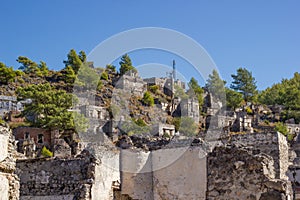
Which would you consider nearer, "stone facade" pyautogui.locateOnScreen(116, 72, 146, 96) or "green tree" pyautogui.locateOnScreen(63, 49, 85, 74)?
"stone facade" pyautogui.locateOnScreen(116, 72, 146, 96)

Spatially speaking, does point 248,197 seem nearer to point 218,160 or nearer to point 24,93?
point 218,160

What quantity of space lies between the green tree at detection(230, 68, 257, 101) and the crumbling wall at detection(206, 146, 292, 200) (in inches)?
3538

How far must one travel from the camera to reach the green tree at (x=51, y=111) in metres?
58.7

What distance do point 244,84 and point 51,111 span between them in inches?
2124

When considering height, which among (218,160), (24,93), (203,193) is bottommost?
(203,193)

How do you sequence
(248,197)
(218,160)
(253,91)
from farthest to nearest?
1. (253,91)
2. (218,160)
3. (248,197)

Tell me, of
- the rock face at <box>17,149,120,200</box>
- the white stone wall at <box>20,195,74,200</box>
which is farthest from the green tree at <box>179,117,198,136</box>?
the white stone wall at <box>20,195,74,200</box>

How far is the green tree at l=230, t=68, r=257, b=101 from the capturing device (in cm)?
10606

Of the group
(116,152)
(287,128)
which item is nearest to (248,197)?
(116,152)

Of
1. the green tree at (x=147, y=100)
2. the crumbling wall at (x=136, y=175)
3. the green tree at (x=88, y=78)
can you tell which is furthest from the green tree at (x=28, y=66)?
the crumbling wall at (x=136, y=175)

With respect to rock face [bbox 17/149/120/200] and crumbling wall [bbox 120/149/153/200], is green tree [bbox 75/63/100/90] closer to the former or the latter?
crumbling wall [bbox 120/149/153/200]

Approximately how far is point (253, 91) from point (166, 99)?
20013 mm

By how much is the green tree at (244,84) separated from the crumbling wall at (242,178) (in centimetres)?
8987

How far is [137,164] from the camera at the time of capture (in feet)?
68.6
